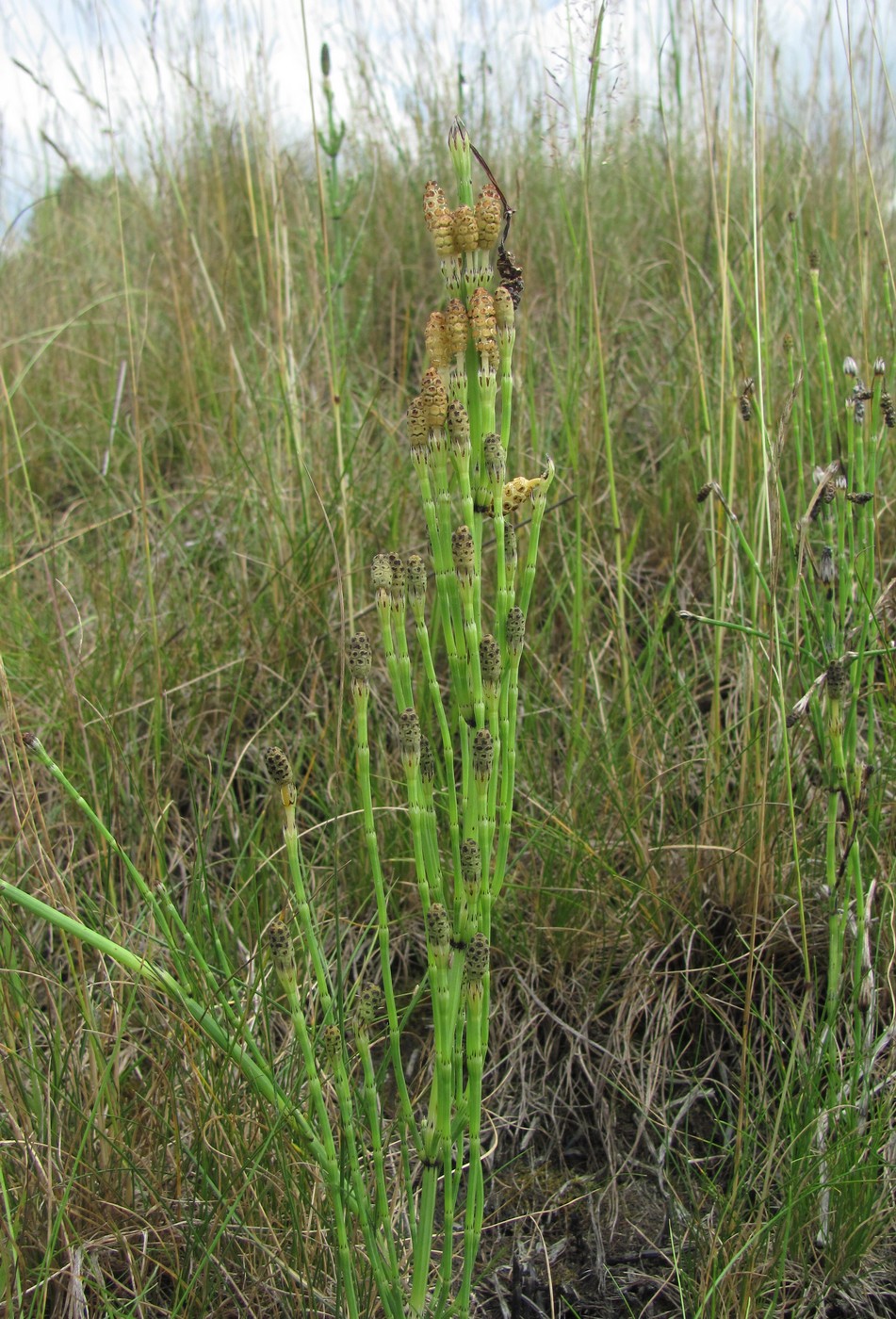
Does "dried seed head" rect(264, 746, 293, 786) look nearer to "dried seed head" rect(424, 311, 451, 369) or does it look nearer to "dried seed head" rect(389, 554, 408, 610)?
"dried seed head" rect(389, 554, 408, 610)

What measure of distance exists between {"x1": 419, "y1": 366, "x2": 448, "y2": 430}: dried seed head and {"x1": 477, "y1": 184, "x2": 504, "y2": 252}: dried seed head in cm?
12

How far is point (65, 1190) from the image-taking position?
1009 mm

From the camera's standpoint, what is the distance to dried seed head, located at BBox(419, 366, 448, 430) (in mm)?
840

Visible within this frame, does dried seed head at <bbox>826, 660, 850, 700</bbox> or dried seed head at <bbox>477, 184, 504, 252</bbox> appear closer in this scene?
dried seed head at <bbox>477, 184, 504, 252</bbox>

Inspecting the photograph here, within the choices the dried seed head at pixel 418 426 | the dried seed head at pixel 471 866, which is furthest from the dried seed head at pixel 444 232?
the dried seed head at pixel 471 866

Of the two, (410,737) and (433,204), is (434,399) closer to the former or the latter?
(433,204)

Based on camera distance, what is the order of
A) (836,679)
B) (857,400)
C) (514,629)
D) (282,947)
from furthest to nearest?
(857,400), (836,679), (514,629), (282,947)

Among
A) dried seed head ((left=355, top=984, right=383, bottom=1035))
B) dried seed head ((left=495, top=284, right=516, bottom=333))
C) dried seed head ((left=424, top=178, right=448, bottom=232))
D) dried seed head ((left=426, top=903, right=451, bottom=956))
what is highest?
dried seed head ((left=424, top=178, right=448, bottom=232))

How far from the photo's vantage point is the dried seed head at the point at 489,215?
84cm

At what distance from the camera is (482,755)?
840 millimetres

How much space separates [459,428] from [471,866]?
1.18ft

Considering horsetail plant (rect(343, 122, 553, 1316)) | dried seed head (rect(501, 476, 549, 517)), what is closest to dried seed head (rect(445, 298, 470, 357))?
horsetail plant (rect(343, 122, 553, 1316))

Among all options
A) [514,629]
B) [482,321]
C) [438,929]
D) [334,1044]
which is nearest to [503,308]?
[482,321]

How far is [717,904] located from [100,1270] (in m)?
0.95
